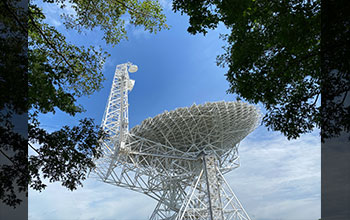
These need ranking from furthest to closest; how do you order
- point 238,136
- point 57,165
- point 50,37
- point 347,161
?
point 238,136
point 50,37
point 57,165
point 347,161

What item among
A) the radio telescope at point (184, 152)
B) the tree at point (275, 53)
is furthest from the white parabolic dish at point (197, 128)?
the tree at point (275, 53)

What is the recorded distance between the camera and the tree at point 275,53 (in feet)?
15.2

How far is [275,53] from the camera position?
5125mm

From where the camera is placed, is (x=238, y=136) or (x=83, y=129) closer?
(x=83, y=129)

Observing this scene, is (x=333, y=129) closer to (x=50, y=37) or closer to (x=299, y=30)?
(x=299, y=30)

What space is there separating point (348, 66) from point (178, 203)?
1838 centimetres

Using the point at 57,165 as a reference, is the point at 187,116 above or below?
above

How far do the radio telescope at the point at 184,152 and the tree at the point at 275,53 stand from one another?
12.6m

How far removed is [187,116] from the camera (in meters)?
17.8

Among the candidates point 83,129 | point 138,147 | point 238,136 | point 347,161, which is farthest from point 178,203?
point 347,161

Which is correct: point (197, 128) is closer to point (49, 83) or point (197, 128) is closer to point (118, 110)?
point (118, 110)

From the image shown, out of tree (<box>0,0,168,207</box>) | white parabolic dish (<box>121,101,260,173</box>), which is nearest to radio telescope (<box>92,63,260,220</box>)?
white parabolic dish (<box>121,101,260,173</box>)

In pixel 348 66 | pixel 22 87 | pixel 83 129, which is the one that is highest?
pixel 22 87

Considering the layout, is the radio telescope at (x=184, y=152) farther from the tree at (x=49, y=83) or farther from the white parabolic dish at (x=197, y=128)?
the tree at (x=49, y=83)
